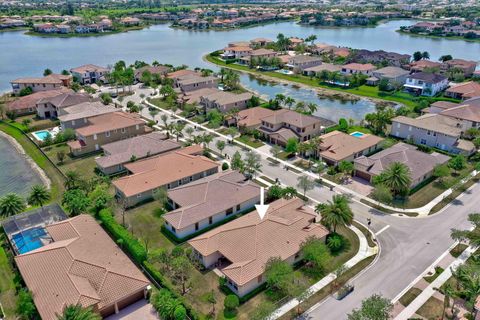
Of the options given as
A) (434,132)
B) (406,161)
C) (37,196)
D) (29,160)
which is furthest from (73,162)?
(434,132)

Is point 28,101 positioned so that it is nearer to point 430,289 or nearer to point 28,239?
point 28,239

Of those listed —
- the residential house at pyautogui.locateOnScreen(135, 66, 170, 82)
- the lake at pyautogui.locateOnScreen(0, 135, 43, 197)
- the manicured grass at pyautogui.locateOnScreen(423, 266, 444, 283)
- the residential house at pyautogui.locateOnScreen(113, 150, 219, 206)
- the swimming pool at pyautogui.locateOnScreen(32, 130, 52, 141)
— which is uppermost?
the residential house at pyautogui.locateOnScreen(135, 66, 170, 82)

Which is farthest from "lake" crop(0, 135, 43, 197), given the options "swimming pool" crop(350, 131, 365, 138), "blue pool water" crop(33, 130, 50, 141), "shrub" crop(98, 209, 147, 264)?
"swimming pool" crop(350, 131, 365, 138)

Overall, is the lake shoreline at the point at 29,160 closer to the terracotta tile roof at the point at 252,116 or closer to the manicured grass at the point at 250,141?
the manicured grass at the point at 250,141

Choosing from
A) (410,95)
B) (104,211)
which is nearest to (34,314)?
(104,211)

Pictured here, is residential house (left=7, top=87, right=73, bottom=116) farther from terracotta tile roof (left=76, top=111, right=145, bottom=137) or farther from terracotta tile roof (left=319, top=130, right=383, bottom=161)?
terracotta tile roof (left=319, top=130, right=383, bottom=161)

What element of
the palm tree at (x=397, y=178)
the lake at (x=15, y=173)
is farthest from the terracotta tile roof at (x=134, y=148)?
the palm tree at (x=397, y=178)
